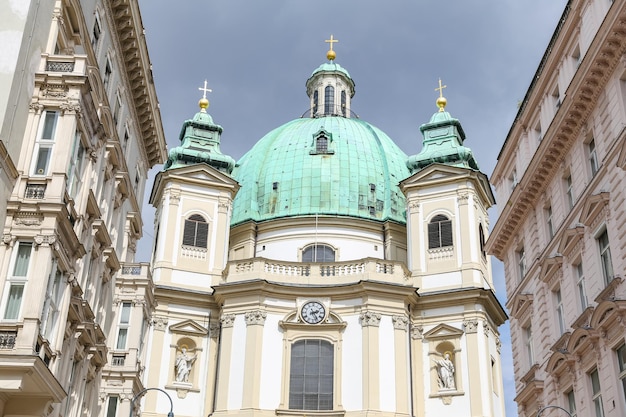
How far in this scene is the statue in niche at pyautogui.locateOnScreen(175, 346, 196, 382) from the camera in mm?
49344

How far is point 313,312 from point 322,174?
1301 cm

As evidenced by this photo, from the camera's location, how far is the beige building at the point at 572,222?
2322 cm

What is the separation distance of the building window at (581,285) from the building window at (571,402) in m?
2.62

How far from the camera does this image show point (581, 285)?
26062 millimetres

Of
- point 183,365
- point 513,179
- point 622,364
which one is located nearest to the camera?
point 622,364

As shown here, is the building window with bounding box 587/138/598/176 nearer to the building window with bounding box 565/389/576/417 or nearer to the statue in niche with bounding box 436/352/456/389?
the building window with bounding box 565/389/576/417

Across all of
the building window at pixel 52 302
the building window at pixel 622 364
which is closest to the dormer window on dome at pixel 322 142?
the building window at pixel 52 302

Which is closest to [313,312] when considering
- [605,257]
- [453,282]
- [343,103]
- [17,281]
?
[453,282]

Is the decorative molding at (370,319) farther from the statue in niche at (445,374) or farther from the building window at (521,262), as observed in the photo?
the building window at (521,262)

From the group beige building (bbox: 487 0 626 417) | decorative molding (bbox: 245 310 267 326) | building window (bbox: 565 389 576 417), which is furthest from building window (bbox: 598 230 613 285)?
decorative molding (bbox: 245 310 267 326)

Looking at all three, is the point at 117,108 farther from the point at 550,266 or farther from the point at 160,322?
the point at 160,322

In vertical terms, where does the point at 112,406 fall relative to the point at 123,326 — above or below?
below

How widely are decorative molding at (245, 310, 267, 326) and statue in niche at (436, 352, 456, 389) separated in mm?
10431

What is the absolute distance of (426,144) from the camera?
195 feet
